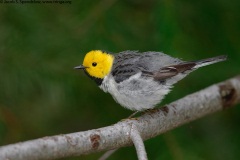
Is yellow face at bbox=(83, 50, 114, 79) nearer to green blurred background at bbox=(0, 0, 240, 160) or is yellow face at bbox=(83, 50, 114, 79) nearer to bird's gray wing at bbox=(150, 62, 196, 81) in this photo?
green blurred background at bbox=(0, 0, 240, 160)

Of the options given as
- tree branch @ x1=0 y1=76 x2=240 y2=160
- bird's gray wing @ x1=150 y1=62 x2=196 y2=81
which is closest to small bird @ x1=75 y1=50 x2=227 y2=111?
bird's gray wing @ x1=150 y1=62 x2=196 y2=81

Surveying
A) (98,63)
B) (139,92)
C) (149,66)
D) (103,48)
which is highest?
(103,48)

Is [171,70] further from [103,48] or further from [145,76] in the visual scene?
[103,48]

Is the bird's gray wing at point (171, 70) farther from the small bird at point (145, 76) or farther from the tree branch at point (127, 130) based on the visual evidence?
the tree branch at point (127, 130)

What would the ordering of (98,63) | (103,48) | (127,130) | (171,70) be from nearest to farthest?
(127,130)
(171,70)
(98,63)
(103,48)

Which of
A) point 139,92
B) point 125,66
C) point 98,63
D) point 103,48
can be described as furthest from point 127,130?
point 103,48

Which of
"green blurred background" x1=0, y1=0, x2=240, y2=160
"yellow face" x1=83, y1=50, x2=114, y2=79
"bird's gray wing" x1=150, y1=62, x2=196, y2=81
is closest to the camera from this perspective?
"bird's gray wing" x1=150, y1=62, x2=196, y2=81

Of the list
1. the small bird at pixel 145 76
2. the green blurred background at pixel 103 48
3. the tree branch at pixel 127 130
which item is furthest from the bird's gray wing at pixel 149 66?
the tree branch at pixel 127 130
